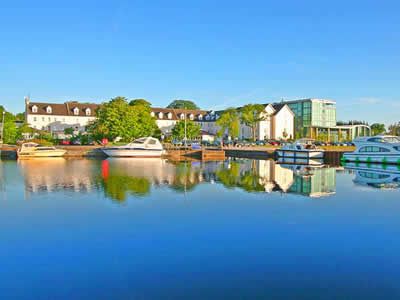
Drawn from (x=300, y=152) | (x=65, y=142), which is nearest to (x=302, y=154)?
(x=300, y=152)

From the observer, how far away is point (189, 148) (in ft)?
182

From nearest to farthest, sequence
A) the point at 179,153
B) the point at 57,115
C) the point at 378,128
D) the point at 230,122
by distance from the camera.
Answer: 1. the point at 179,153
2. the point at 57,115
3. the point at 230,122
4. the point at 378,128

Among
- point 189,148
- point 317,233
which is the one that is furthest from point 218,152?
point 317,233

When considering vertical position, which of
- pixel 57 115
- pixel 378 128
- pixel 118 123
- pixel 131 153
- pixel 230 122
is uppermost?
pixel 57 115

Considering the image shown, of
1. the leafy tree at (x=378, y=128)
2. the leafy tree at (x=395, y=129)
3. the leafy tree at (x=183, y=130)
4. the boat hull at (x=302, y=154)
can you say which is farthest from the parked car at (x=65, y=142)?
the leafy tree at (x=378, y=128)

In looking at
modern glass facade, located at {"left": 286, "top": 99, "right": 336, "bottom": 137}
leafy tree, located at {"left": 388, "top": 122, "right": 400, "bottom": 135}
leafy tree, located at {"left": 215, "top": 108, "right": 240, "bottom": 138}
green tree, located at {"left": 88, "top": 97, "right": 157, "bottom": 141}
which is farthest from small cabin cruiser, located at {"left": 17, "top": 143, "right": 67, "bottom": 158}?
leafy tree, located at {"left": 388, "top": 122, "right": 400, "bottom": 135}

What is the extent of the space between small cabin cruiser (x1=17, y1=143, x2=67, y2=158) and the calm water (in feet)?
100

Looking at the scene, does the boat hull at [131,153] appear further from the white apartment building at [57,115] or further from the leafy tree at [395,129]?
the leafy tree at [395,129]

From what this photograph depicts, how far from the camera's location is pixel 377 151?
140 ft

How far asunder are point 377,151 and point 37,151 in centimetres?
4354

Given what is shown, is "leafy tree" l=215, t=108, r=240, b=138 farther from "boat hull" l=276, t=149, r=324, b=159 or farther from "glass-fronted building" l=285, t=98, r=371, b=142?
"boat hull" l=276, t=149, r=324, b=159

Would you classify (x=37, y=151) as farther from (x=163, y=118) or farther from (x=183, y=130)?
(x=163, y=118)

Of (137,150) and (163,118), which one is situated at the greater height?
(163,118)

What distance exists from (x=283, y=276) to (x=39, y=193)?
15.8m
